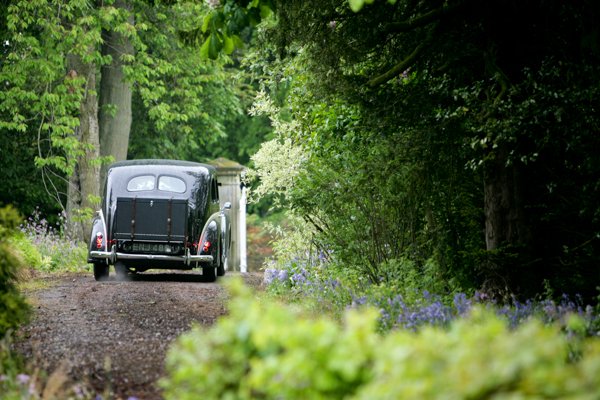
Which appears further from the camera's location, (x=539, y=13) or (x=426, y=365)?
(x=539, y=13)

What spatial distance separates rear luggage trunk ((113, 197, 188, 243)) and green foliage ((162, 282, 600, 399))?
11.8 meters

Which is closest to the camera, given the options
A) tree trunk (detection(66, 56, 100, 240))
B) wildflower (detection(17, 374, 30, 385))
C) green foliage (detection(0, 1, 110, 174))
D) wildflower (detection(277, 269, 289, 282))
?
wildflower (detection(17, 374, 30, 385))

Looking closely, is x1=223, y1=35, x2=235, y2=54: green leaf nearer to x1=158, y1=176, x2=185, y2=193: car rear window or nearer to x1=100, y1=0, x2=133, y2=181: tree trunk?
x1=158, y1=176, x2=185, y2=193: car rear window

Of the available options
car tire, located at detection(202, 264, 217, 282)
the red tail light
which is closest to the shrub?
the red tail light

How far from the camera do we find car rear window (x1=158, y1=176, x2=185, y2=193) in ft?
53.3

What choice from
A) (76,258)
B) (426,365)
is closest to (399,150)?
(426,365)

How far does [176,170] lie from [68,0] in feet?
20.8

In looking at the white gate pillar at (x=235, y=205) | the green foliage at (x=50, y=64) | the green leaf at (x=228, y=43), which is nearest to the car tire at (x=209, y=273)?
the green foliage at (x=50, y=64)

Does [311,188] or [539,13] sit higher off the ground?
[539,13]

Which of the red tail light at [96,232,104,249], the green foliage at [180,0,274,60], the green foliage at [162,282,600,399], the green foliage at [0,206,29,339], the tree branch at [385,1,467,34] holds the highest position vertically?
the tree branch at [385,1,467,34]

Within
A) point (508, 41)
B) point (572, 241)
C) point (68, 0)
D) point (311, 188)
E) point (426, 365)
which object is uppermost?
point (68, 0)

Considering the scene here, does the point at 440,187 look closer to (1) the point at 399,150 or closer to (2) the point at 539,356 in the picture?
(1) the point at 399,150

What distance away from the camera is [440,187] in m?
9.71

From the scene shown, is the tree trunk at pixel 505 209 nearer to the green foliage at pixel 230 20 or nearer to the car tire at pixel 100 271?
the green foliage at pixel 230 20
